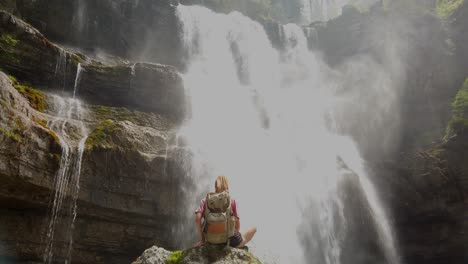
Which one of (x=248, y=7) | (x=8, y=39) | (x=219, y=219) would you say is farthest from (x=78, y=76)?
(x=248, y=7)

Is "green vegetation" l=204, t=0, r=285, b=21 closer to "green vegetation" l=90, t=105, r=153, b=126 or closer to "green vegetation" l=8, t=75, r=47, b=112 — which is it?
"green vegetation" l=90, t=105, r=153, b=126

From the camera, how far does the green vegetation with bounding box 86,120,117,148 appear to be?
13.1 meters

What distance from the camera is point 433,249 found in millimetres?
20078

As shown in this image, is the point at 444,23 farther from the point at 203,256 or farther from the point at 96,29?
the point at 203,256

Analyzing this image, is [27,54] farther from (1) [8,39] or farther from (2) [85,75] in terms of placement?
(2) [85,75]

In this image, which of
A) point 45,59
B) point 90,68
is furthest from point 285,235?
point 45,59

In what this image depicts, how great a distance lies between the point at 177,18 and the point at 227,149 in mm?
15951

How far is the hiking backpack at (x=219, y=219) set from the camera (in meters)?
5.12

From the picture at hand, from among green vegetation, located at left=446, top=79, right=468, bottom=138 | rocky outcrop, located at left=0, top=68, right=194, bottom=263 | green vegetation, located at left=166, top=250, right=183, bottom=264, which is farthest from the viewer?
green vegetation, located at left=446, top=79, right=468, bottom=138

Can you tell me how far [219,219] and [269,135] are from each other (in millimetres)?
15081

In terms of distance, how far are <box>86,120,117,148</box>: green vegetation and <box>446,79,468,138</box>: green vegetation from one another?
19.5m

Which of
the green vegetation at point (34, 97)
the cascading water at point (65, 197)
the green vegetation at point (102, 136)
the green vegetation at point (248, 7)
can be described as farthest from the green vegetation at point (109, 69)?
the green vegetation at point (248, 7)

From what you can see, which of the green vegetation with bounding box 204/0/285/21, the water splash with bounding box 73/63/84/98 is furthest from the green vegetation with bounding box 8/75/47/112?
the green vegetation with bounding box 204/0/285/21

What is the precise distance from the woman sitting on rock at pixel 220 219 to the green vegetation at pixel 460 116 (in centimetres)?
2056
